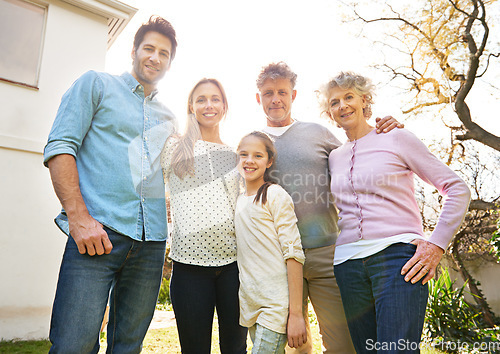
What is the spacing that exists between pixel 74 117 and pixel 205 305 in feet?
3.85

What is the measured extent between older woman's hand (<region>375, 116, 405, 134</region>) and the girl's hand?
1110 millimetres

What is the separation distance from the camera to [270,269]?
1890 millimetres

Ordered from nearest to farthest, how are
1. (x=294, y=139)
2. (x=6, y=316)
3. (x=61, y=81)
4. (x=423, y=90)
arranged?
(x=294, y=139) < (x=6, y=316) < (x=61, y=81) < (x=423, y=90)

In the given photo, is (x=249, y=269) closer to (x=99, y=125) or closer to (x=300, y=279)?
(x=300, y=279)

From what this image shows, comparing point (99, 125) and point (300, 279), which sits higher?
point (99, 125)

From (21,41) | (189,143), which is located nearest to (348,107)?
(189,143)

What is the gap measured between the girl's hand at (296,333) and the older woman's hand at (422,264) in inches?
21.8

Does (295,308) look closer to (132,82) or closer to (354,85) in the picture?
(354,85)

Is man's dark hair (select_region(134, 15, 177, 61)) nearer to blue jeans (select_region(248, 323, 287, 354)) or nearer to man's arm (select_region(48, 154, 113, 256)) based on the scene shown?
man's arm (select_region(48, 154, 113, 256))

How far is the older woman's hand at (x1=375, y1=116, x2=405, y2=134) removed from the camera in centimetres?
194

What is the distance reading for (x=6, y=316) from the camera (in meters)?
4.67

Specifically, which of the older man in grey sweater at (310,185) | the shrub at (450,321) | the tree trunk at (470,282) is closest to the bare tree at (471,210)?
the tree trunk at (470,282)

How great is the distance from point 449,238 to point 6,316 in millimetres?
5326

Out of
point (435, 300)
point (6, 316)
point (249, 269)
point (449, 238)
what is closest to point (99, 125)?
point (249, 269)
